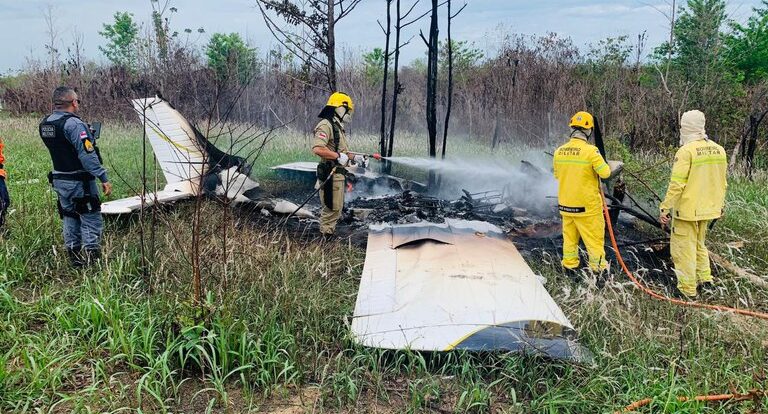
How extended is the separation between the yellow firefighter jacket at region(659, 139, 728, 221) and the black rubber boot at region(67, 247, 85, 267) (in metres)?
5.64

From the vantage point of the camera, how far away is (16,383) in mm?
3086

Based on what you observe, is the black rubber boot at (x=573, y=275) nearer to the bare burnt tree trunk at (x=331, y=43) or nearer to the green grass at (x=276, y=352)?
the green grass at (x=276, y=352)

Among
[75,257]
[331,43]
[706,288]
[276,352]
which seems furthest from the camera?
[331,43]

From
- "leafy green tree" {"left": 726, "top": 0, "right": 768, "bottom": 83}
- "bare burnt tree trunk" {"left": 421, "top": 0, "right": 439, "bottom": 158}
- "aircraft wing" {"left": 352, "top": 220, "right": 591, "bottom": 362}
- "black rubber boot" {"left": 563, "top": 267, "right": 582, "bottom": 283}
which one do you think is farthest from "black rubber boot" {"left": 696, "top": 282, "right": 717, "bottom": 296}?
"leafy green tree" {"left": 726, "top": 0, "right": 768, "bottom": 83}

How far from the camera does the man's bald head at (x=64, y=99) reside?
15.9 ft

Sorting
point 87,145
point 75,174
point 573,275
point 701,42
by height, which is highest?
point 701,42

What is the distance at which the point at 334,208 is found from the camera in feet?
20.9

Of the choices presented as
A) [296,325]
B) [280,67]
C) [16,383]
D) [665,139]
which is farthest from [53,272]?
[280,67]

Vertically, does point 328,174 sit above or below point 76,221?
above

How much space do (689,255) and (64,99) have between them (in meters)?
6.12

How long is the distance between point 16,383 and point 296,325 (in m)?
1.73

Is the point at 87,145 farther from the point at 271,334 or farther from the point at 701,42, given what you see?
the point at 701,42

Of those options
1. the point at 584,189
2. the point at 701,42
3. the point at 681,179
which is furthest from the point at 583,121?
the point at 701,42

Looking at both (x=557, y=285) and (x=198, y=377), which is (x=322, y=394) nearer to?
(x=198, y=377)
